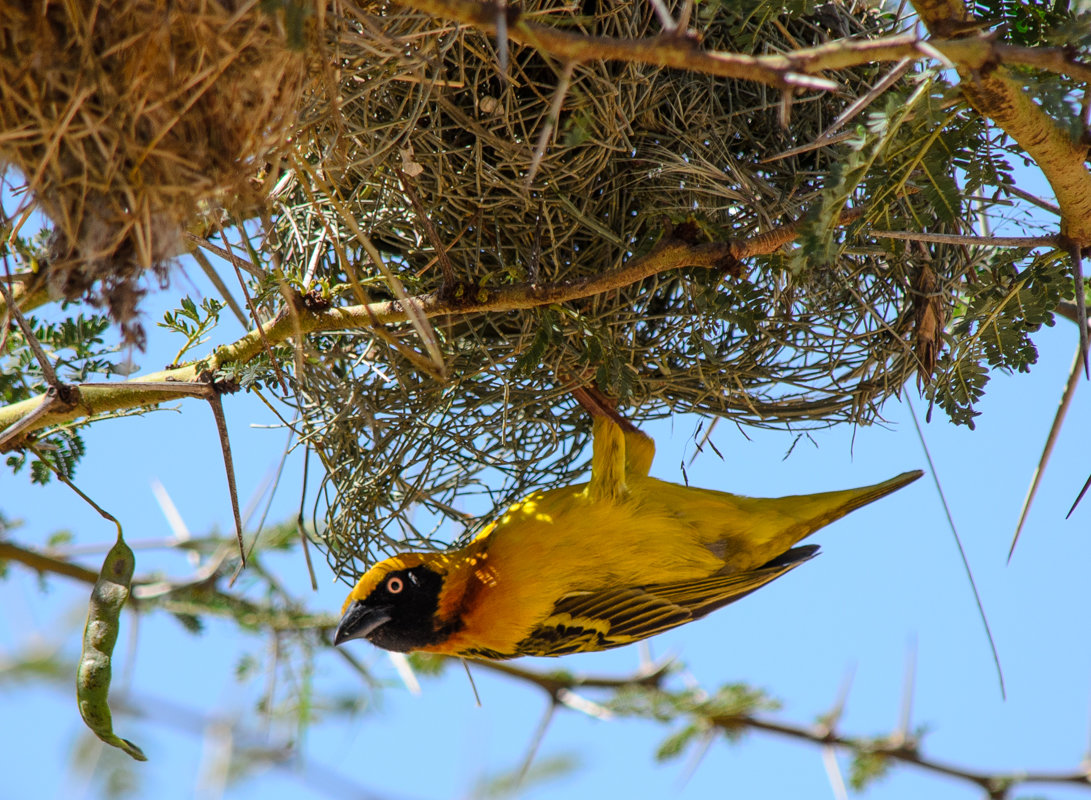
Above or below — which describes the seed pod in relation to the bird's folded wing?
below

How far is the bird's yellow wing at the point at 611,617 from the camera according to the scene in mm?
2514

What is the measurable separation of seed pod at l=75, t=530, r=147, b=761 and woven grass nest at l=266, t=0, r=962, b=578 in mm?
506

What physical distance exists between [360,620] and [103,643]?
91cm

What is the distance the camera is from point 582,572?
250 centimetres

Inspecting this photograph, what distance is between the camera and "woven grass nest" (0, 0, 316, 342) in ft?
4.38

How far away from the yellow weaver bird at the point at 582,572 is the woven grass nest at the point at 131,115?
1170mm

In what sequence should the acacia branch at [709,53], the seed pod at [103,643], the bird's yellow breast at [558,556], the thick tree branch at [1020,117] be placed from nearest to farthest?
the acacia branch at [709,53], the thick tree branch at [1020,117], the seed pod at [103,643], the bird's yellow breast at [558,556]

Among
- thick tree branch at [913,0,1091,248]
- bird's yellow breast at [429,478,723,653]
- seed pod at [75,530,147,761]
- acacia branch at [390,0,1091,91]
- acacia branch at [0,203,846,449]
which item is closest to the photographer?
acacia branch at [390,0,1091,91]

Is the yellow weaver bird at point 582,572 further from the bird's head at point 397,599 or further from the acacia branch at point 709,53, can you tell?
the acacia branch at point 709,53

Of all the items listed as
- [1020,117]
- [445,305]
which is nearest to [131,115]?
[445,305]

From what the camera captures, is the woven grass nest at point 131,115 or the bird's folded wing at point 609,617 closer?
the woven grass nest at point 131,115

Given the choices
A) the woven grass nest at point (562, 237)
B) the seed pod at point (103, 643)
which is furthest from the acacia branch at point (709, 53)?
the seed pod at point (103, 643)

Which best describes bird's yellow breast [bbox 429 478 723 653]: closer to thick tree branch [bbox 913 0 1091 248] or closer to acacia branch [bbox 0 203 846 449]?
acacia branch [bbox 0 203 846 449]

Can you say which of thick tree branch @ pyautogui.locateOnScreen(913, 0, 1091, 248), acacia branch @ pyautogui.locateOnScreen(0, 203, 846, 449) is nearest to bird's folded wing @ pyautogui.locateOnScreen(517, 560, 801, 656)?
acacia branch @ pyautogui.locateOnScreen(0, 203, 846, 449)
